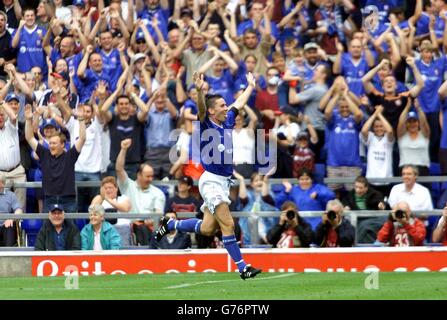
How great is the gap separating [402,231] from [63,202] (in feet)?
17.9

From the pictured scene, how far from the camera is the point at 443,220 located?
18.4 metres

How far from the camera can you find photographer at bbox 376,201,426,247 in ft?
60.5

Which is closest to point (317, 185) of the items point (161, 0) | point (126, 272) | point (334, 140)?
point (334, 140)

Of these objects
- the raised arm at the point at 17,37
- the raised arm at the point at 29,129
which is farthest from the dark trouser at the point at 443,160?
the raised arm at the point at 17,37

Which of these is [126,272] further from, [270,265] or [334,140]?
[334,140]

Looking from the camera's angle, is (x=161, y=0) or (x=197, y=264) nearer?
(x=197, y=264)

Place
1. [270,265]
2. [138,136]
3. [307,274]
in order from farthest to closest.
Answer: [138,136]
[270,265]
[307,274]

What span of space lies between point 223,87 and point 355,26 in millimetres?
3121

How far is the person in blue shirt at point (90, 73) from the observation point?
22.4m

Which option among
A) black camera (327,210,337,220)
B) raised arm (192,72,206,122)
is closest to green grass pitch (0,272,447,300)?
black camera (327,210,337,220)

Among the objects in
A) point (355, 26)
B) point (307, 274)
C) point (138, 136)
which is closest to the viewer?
point (307, 274)

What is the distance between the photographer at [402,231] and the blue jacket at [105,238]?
12.6ft
